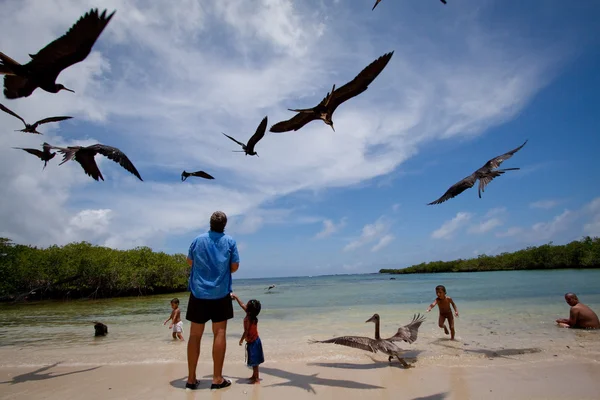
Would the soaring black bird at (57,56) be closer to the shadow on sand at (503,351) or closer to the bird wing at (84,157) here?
the bird wing at (84,157)

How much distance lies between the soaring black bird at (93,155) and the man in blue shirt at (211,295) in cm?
124

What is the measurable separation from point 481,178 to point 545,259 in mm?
67765

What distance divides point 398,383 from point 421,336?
4058mm

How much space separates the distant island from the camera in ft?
172

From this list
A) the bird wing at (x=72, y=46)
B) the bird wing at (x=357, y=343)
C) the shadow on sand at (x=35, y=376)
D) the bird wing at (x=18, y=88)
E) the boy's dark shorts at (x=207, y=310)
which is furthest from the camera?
the shadow on sand at (x=35, y=376)

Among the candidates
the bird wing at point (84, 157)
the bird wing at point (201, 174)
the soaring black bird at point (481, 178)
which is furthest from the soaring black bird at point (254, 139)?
the soaring black bird at point (481, 178)

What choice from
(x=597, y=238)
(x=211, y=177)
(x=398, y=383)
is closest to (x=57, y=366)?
(x=211, y=177)

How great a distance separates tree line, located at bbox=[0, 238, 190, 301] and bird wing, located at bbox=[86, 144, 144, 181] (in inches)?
1289

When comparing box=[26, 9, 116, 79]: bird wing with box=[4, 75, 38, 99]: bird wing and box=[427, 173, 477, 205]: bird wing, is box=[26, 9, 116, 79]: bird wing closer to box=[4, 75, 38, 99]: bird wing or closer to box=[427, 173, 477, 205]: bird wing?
box=[4, 75, 38, 99]: bird wing

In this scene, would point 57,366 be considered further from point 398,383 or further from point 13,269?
point 13,269

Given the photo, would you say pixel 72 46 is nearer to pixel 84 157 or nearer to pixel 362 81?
pixel 84 157

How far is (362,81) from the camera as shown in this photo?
14.1 ft

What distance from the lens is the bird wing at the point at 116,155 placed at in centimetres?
461

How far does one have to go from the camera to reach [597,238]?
5319 cm
